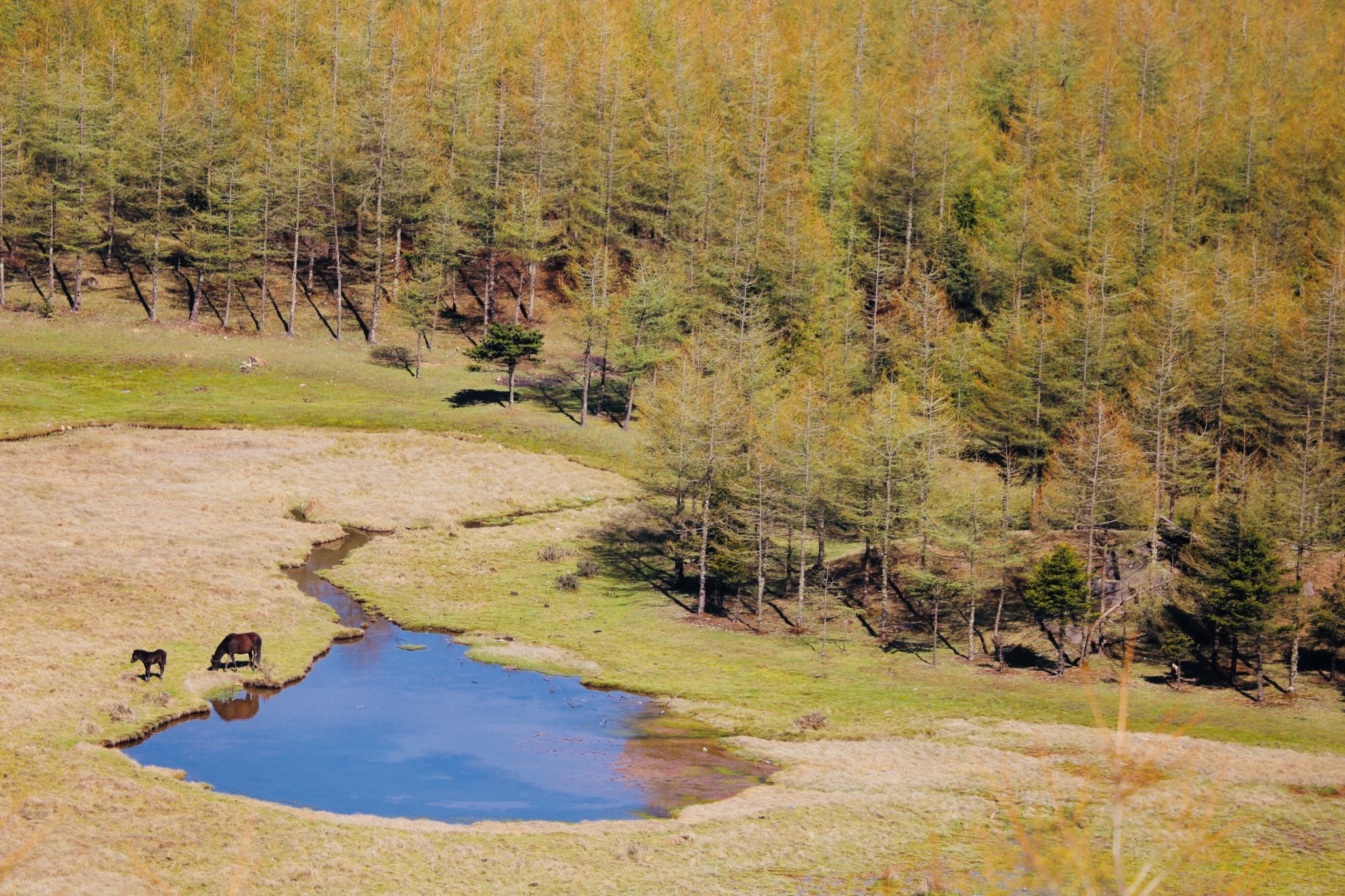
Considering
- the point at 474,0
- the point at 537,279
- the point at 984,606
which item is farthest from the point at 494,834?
the point at 474,0

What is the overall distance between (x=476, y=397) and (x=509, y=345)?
6.33 m

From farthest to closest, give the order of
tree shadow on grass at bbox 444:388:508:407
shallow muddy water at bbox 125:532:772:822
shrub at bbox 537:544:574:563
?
tree shadow on grass at bbox 444:388:508:407
shrub at bbox 537:544:574:563
shallow muddy water at bbox 125:532:772:822

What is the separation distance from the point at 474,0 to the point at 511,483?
95800mm

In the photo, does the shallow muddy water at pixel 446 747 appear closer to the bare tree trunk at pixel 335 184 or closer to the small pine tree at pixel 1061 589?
the small pine tree at pixel 1061 589

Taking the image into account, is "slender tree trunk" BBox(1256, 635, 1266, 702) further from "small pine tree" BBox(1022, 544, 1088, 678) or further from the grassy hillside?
the grassy hillside

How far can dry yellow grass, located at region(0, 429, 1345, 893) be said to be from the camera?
25.9 meters

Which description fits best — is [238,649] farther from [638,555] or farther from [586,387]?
[586,387]

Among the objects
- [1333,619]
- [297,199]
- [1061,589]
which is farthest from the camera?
[297,199]

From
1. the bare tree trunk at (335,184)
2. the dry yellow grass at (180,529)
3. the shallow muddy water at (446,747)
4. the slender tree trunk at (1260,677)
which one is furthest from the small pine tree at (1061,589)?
the bare tree trunk at (335,184)

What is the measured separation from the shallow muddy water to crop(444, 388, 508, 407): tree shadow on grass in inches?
1826

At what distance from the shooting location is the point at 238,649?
41875mm

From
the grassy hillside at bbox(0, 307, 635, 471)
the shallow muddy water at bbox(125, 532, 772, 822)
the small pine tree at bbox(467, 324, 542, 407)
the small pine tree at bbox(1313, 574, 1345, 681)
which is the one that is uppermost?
the small pine tree at bbox(467, 324, 542, 407)

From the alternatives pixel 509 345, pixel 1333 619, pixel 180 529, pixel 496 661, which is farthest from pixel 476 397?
pixel 1333 619

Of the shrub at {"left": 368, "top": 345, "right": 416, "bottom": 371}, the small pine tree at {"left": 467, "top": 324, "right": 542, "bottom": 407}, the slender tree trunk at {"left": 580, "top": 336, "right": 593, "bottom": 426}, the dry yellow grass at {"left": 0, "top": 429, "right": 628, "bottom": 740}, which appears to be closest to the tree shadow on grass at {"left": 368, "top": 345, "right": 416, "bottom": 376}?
the shrub at {"left": 368, "top": 345, "right": 416, "bottom": 371}
